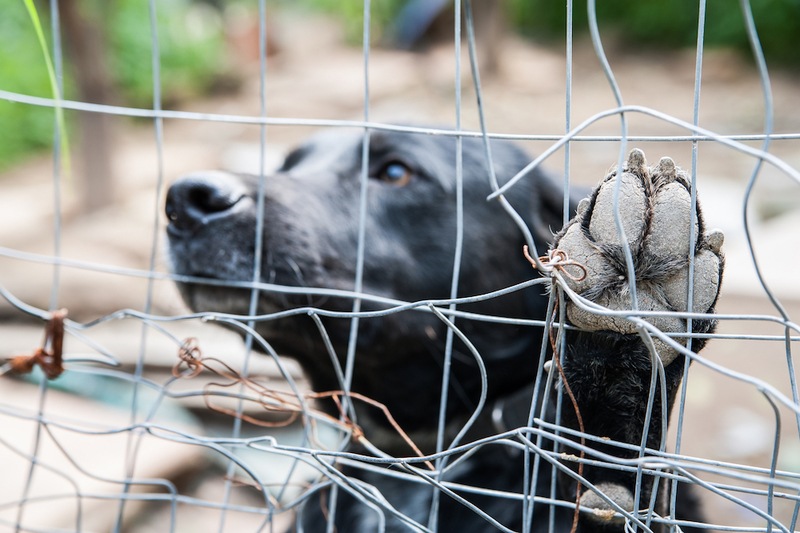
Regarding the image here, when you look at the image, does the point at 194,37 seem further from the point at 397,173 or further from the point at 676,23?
the point at 397,173

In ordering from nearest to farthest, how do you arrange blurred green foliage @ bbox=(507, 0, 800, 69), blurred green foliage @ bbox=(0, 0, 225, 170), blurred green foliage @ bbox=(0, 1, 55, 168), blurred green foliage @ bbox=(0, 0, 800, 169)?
blurred green foliage @ bbox=(0, 1, 55, 168)
blurred green foliage @ bbox=(0, 0, 225, 170)
blurred green foliage @ bbox=(0, 0, 800, 169)
blurred green foliage @ bbox=(507, 0, 800, 69)

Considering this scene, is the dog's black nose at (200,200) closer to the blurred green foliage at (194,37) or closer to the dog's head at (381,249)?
the dog's head at (381,249)

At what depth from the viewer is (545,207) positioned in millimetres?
2371

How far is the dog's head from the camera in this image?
1.90 m

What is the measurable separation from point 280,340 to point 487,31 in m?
9.79

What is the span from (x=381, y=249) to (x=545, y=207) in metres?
0.55

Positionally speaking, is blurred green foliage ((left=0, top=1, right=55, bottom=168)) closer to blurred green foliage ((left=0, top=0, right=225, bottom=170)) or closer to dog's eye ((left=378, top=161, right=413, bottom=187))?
blurred green foliage ((left=0, top=0, right=225, bottom=170))

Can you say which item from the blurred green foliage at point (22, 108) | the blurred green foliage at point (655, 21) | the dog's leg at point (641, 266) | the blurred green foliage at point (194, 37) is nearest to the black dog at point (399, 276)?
the dog's leg at point (641, 266)

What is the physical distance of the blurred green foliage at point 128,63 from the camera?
8750 mm

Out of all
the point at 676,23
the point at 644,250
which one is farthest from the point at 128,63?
the point at 644,250

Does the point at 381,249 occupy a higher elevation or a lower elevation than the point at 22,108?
lower

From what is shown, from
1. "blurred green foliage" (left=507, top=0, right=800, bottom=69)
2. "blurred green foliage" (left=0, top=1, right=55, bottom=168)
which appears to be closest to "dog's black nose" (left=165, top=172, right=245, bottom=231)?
"blurred green foliage" (left=0, top=1, right=55, bottom=168)

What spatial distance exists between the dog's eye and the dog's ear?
0.38 metres

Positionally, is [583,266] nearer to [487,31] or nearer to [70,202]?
[70,202]
